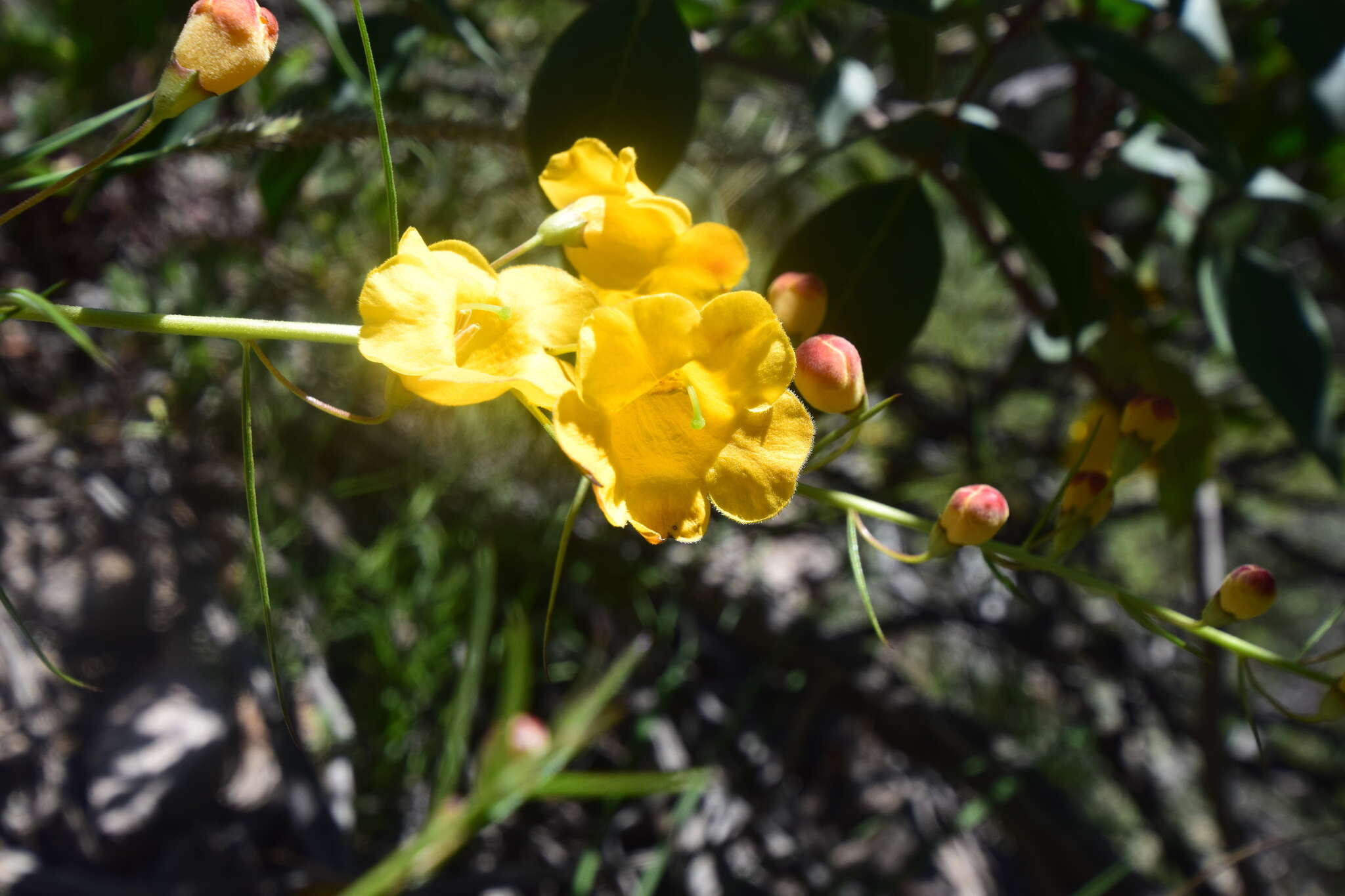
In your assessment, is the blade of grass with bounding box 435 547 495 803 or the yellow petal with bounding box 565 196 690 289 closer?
the yellow petal with bounding box 565 196 690 289

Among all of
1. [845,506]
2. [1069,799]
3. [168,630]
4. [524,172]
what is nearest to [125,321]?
[845,506]

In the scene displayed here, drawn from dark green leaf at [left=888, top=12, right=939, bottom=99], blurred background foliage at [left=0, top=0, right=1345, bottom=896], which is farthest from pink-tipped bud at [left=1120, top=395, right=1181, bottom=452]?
dark green leaf at [left=888, top=12, right=939, bottom=99]

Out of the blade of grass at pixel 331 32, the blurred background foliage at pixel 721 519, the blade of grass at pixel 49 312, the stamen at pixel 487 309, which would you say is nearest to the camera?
the blade of grass at pixel 49 312

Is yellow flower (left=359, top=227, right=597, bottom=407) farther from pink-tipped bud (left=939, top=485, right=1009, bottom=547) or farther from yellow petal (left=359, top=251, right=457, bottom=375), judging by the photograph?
pink-tipped bud (left=939, top=485, right=1009, bottom=547)

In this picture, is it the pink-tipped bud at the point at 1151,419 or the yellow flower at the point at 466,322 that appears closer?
the yellow flower at the point at 466,322

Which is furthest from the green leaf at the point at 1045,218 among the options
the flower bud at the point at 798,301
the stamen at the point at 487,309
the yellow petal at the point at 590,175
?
the stamen at the point at 487,309

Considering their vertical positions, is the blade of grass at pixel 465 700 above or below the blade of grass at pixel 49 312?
below

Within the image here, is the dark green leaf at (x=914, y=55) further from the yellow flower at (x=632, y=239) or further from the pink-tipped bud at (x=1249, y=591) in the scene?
the pink-tipped bud at (x=1249, y=591)
